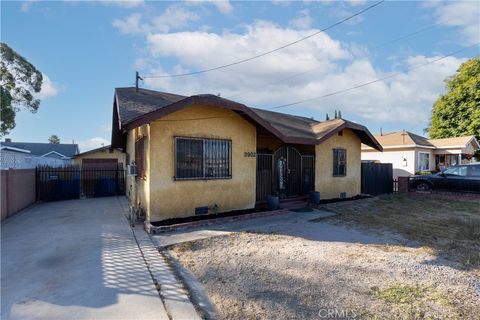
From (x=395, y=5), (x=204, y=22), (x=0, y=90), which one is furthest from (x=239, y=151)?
(x=0, y=90)

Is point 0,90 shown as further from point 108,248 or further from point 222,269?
point 222,269

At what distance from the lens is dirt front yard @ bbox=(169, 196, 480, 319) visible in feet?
11.2

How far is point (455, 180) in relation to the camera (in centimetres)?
1326

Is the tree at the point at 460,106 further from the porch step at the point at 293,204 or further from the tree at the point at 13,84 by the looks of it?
the tree at the point at 13,84

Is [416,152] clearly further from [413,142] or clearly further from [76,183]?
[76,183]

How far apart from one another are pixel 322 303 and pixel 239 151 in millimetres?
5972

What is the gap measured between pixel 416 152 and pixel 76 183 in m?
22.7

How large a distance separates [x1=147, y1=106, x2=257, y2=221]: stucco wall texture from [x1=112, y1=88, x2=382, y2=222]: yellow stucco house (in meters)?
0.03

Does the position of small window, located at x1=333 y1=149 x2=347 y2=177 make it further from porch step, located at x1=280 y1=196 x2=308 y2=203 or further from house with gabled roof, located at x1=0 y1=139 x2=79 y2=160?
house with gabled roof, located at x1=0 y1=139 x2=79 y2=160

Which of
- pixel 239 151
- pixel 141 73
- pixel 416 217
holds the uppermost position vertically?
pixel 141 73

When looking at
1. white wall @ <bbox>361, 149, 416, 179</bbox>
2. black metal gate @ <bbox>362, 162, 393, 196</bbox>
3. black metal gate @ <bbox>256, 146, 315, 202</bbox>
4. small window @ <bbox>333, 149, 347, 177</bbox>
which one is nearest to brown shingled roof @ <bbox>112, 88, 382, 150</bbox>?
black metal gate @ <bbox>256, 146, 315, 202</bbox>

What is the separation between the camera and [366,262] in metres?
4.92

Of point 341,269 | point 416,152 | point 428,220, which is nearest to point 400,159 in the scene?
point 416,152

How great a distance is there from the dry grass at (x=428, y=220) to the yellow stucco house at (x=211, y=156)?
2.26 meters
